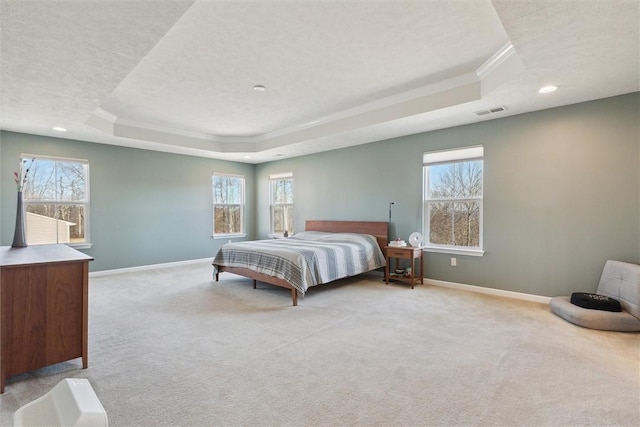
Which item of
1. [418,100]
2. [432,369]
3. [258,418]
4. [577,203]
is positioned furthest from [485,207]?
[258,418]

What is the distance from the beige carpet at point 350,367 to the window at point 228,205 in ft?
12.2

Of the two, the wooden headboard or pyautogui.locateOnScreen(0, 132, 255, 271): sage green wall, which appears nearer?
pyautogui.locateOnScreen(0, 132, 255, 271): sage green wall

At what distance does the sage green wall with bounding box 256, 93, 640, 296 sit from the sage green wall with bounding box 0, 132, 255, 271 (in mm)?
4337

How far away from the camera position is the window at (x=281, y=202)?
747 cm

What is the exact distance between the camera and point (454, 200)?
4793 millimetres

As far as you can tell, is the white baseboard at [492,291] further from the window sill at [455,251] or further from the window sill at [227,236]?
the window sill at [227,236]

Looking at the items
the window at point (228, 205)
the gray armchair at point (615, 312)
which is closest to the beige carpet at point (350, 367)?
the gray armchair at point (615, 312)

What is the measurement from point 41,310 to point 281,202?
564 cm

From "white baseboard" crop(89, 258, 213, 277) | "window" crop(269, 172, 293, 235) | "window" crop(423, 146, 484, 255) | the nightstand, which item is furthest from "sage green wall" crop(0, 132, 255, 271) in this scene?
→ "window" crop(423, 146, 484, 255)

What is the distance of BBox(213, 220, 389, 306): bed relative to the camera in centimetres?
399

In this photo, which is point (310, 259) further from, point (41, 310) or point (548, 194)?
point (548, 194)

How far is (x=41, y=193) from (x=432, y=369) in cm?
621

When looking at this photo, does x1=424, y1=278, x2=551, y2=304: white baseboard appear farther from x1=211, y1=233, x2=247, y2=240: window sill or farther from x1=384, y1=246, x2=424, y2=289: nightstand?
x1=211, y1=233, x2=247, y2=240: window sill

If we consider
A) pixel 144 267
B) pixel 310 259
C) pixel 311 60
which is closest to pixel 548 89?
pixel 311 60
